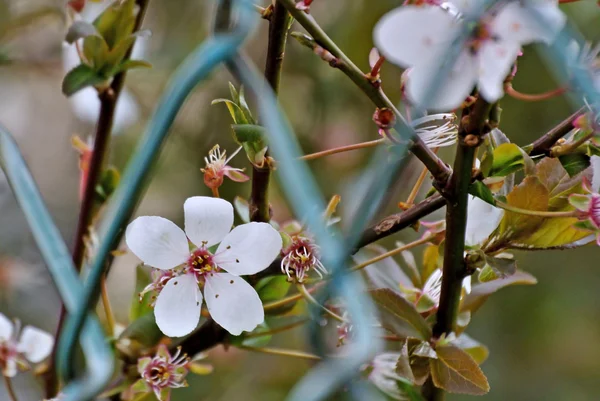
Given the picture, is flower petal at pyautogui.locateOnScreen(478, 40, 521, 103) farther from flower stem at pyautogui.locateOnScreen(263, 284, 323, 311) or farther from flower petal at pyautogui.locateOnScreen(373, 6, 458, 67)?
flower stem at pyautogui.locateOnScreen(263, 284, 323, 311)

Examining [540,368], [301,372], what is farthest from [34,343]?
[540,368]

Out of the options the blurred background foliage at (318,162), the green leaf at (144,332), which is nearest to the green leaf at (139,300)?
the green leaf at (144,332)

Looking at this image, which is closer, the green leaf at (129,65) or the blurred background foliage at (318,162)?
the green leaf at (129,65)

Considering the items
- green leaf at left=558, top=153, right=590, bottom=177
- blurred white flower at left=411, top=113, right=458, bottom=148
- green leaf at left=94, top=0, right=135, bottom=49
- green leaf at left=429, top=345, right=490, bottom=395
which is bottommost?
green leaf at left=429, top=345, right=490, bottom=395

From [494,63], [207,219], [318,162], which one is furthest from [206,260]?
[318,162]

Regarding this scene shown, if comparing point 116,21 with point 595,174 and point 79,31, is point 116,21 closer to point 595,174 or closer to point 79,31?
point 79,31

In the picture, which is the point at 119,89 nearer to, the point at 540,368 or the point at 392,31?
the point at 392,31

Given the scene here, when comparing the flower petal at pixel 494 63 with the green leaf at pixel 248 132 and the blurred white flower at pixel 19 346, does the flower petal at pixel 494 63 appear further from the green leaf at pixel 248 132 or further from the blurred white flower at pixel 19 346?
the blurred white flower at pixel 19 346

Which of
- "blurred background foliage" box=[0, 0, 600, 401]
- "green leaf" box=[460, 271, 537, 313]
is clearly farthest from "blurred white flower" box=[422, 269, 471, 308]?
"blurred background foliage" box=[0, 0, 600, 401]
